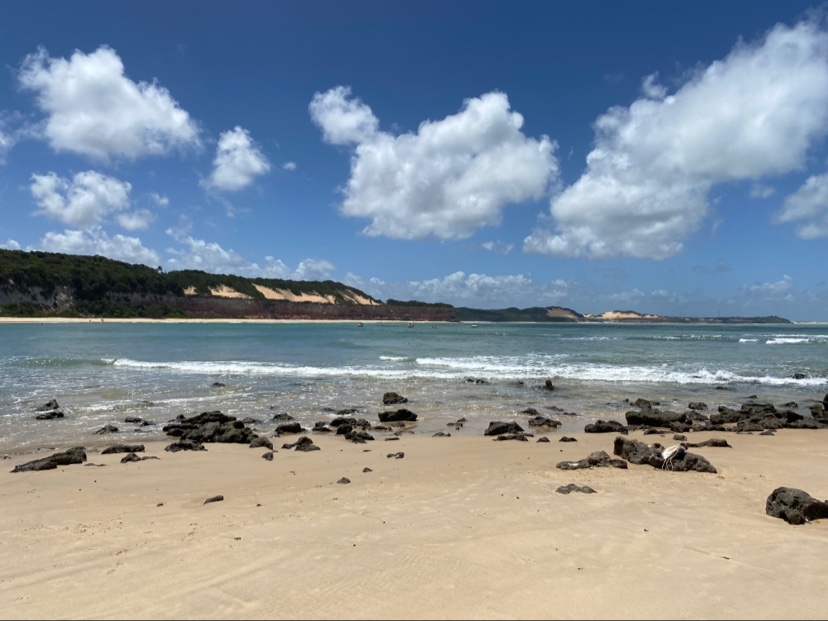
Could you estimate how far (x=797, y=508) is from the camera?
5895 mm

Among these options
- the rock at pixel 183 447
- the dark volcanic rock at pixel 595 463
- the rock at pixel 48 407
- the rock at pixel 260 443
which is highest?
the dark volcanic rock at pixel 595 463

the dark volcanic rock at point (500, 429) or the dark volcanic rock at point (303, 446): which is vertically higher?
the dark volcanic rock at point (500, 429)

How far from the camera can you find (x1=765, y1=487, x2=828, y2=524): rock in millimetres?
5797

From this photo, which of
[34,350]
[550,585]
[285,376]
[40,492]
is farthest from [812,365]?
[34,350]

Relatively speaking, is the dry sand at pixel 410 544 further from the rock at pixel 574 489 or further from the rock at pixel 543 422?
the rock at pixel 543 422

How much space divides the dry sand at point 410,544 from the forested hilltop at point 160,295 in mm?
115085

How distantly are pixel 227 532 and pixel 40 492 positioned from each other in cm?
419

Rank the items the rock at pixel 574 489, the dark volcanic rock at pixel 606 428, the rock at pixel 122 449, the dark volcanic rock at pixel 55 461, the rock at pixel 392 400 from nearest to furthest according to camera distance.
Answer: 1. the rock at pixel 574 489
2. the dark volcanic rock at pixel 55 461
3. the rock at pixel 122 449
4. the dark volcanic rock at pixel 606 428
5. the rock at pixel 392 400

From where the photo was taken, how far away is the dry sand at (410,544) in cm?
382

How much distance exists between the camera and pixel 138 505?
23.0 ft

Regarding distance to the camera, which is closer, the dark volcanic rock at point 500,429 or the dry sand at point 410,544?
the dry sand at point 410,544

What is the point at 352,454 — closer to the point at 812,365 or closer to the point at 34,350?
the point at 812,365

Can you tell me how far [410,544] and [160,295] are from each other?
137m

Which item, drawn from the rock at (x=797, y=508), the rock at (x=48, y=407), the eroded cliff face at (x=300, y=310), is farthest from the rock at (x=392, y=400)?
the eroded cliff face at (x=300, y=310)
